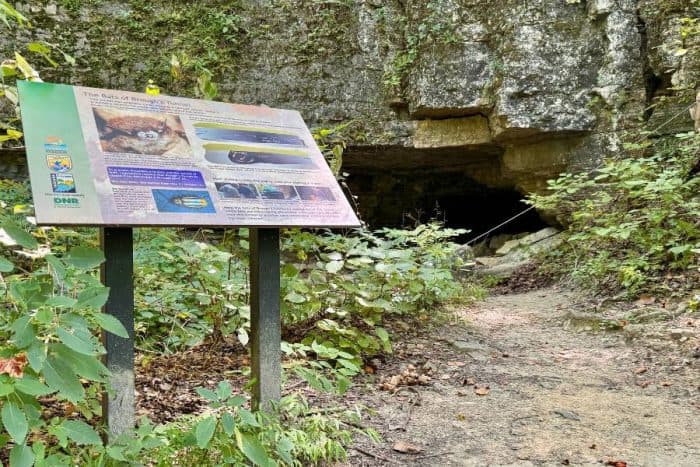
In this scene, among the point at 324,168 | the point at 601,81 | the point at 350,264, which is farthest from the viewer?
the point at 601,81

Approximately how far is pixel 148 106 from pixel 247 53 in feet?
18.0

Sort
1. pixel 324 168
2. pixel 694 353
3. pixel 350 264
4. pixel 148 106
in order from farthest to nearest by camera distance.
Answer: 1. pixel 350 264
2. pixel 694 353
3. pixel 324 168
4. pixel 148 106

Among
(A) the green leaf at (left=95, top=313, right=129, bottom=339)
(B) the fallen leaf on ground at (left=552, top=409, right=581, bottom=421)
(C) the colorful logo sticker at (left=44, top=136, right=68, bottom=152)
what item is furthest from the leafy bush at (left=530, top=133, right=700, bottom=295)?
(C) the colorful logo sticker at (left=44, top=136, right=68, bottom=152)

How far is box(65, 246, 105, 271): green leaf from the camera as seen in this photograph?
1391 mm

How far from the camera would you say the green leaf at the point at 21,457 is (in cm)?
118

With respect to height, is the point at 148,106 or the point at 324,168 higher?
the point at 148,106

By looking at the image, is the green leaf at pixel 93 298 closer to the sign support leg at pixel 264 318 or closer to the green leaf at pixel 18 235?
the green leaf at pixel 18 235

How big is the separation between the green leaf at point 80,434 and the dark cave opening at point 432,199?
8142 mm

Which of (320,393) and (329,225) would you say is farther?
(320,393)

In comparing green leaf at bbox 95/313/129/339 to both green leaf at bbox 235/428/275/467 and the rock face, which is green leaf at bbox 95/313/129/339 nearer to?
green leaf at bbox 235/428/275/467

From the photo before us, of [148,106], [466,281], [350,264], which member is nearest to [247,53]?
[466,281]

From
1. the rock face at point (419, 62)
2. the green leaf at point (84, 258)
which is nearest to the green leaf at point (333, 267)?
the green leaf at point (84, 258)

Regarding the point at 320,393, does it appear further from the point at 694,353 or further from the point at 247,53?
the point at 247,53

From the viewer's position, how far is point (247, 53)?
713 cm
